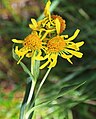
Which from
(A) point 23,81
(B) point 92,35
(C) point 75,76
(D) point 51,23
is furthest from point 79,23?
(D) point 51,23

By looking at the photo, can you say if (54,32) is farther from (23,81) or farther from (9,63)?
(9,63)

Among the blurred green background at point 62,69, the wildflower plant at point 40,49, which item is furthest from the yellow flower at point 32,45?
the blurred green background at point 62,69

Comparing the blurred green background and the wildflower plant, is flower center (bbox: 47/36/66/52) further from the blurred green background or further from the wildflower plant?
the blurred green background

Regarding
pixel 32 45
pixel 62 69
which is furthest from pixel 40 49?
pixel 62 69

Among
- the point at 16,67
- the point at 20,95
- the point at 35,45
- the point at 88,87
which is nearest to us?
the point at 35,45

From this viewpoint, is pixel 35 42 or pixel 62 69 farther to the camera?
pixel 62 69

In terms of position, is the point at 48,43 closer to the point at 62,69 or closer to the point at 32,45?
the point at 32,45

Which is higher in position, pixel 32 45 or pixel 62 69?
pixel 32 45

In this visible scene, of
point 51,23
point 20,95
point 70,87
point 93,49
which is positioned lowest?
point 20,95
